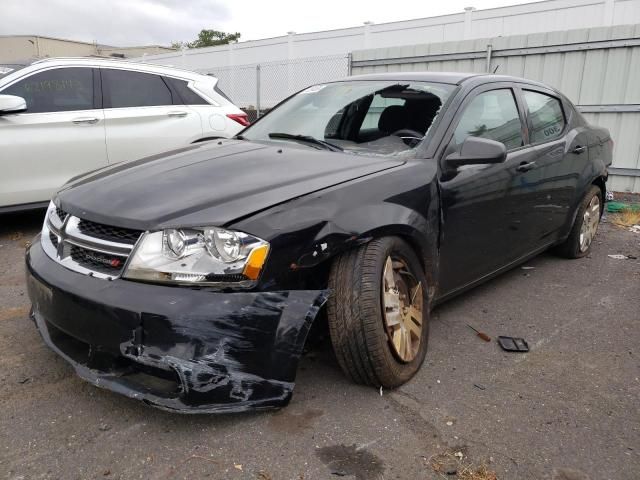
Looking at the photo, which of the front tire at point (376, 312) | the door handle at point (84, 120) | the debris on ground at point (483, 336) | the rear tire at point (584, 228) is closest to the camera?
the front tire at point (376, 312)

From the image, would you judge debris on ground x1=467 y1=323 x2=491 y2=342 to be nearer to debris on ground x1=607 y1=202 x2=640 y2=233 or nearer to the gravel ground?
the gravel ground

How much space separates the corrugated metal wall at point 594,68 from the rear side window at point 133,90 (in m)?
4.57

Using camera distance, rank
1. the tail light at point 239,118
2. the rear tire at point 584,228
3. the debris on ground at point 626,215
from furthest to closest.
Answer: the debris on ground at point 626,215 → the tail light at point 239,118 → the rear tire at point 584,228

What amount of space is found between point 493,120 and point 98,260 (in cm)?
256

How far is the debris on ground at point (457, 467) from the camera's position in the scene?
6.78 feet

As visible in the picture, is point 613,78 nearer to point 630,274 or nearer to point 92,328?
point 630,274

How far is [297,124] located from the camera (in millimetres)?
3574

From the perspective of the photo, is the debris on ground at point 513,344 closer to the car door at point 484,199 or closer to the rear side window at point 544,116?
the car door at point 484,199

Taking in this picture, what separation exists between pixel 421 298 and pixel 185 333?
1.28 metres

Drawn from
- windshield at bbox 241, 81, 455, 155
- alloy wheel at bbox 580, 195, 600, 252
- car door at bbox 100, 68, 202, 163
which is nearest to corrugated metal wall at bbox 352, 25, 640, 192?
alloy wheel at bbox 580, 195, 600, 252

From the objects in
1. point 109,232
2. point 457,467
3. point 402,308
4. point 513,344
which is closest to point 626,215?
point 513,344

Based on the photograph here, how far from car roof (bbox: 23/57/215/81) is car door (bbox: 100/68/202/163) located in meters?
0.07

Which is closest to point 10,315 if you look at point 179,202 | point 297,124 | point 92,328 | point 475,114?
point 92,328

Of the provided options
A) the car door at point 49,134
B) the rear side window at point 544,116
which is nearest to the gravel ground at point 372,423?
the rear side window at point 544,116
